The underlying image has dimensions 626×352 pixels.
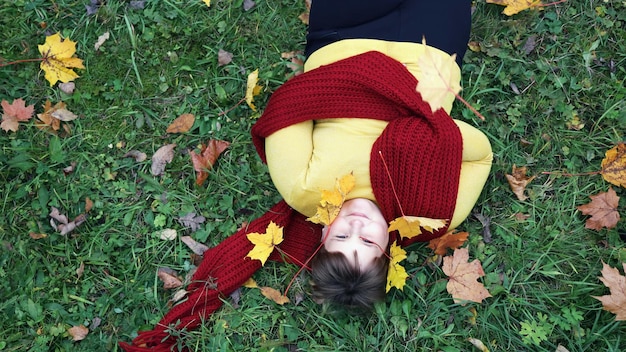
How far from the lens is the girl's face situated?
2.68 meters

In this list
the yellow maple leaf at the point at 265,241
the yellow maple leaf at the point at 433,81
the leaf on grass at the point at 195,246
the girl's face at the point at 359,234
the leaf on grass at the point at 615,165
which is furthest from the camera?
the leaf on grass at the point at 195,246

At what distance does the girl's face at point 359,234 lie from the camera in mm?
2676

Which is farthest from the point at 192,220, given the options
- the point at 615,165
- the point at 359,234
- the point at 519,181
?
the point at 615,165

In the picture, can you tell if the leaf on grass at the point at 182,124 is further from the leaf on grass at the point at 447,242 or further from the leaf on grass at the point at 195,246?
the leaf on grass at the point at 447,242

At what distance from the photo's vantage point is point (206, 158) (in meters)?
3.32

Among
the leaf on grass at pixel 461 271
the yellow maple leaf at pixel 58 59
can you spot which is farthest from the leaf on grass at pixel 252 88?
the leaf on grass at pixel 461 271

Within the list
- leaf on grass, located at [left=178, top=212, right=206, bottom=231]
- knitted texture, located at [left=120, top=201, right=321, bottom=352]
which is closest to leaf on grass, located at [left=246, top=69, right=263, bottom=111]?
knitted texture, located at [left=120, top=201, right=321, bottom=352]

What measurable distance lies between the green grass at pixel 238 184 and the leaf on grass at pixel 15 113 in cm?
6

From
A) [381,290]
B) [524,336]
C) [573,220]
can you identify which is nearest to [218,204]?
[381,290]

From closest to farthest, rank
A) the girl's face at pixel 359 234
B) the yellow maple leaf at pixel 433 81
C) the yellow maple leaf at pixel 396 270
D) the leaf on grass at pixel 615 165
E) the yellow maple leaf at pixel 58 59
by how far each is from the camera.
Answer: the yellow maple leaf at pixel 433 81
the girl's face at pixel 359 234
the yellow maple leaf at pixel 396 270
the leaf on grass at pixel 615 165
the yellow maple leaf at pixel 58 59

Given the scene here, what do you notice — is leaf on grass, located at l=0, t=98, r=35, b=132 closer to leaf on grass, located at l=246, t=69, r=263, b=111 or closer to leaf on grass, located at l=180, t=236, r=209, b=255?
leaf on grass, located at l=180, t=236, r=209, b=255

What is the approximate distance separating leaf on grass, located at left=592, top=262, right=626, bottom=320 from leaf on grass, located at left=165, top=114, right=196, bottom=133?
2.65 meters

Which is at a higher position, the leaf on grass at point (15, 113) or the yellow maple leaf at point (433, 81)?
the yellow maple leaf at point (433, 81)

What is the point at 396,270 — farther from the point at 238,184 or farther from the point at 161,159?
the point at 161,159
